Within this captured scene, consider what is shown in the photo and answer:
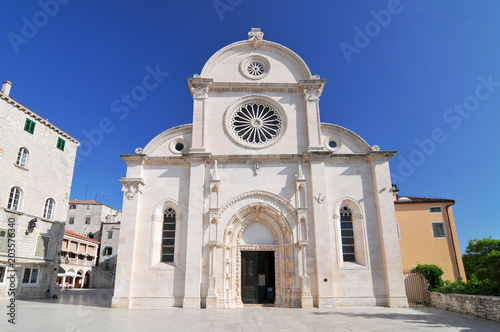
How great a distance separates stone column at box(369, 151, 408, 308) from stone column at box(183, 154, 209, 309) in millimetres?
9919

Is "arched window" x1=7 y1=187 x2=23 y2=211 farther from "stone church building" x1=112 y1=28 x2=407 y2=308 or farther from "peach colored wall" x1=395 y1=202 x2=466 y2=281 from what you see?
"peach colored wall" x1=395 y1=202 x2=466 y2=281

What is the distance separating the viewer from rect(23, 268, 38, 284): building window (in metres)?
21.1

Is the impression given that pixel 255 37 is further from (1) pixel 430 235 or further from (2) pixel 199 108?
(1) pixel 430 235

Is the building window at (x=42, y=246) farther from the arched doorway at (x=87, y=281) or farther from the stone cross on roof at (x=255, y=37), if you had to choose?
the arched doorway at (x=87, y=281)

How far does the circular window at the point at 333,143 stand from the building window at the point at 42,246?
20.1 metres

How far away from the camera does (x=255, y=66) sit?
21.5 metres

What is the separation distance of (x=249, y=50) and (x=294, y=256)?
1356 cm

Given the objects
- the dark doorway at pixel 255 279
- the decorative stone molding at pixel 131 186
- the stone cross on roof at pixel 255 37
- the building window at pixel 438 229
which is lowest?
the dark doorway at pixel 255 279

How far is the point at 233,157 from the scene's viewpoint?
18.9 meters

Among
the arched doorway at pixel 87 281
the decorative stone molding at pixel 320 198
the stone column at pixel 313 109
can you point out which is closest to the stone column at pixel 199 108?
the stone column at pixel 313 109

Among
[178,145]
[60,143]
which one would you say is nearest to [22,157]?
[60,143]

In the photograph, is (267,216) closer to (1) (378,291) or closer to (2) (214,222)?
(2) (214,222)

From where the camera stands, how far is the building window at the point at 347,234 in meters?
18.2

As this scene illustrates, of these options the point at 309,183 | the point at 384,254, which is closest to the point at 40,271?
the point at 309,183
